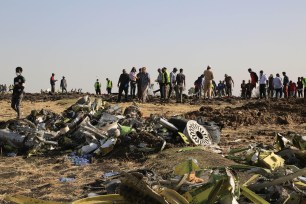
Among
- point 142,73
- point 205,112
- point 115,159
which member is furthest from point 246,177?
point 142,73

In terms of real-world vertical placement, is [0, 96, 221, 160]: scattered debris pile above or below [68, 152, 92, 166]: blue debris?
above

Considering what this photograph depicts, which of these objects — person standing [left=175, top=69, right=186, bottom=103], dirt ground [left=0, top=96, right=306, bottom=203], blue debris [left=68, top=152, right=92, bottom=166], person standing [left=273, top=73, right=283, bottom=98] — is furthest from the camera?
person standing [left=273, top=73, right=283, bottom=98]

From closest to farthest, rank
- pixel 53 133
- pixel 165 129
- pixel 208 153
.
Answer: pixel 208 153, pixel 165 129, pixel 53 133

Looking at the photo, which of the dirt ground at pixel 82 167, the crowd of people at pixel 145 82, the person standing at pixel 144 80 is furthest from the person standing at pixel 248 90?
the dirt ground at pixel 82 167

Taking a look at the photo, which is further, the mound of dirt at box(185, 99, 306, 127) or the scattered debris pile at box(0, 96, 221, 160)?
the mound of dirt at box(185, 99, 306, 127)

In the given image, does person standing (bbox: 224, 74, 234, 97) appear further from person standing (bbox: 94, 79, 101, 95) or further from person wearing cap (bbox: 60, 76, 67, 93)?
person wearing cap (bbox: 60, 76, 67, 93)

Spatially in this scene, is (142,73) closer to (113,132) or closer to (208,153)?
(113,132)

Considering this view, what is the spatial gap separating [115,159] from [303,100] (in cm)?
1282

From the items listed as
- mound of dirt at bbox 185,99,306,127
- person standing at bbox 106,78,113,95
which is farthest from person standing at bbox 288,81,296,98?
person standing at bbox 106,78,113,95

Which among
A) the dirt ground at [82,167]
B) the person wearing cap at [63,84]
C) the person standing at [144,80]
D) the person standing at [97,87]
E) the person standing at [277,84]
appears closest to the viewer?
the dirt ground at [82,167]

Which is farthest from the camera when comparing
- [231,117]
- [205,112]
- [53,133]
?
[205,112]

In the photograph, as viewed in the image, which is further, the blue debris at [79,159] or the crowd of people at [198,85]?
the crowd of people at [198,85]

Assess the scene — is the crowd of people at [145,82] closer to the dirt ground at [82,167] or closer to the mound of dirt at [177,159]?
the dirt ground at [82,167]

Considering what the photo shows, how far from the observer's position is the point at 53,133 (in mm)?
10125
